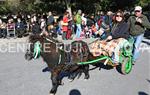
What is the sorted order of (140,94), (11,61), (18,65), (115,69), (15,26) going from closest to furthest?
(140,94) → (115,69) → (18,65) → (11,61) → (15,26)

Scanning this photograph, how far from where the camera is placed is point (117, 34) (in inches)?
403

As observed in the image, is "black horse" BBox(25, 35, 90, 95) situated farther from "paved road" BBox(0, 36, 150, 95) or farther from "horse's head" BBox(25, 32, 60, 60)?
"paved road" BBox(0, 36, 150, 95)

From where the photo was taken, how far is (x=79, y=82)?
948 centimetres

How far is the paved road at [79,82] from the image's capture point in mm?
8511

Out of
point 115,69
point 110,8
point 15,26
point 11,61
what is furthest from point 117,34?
point 110,8

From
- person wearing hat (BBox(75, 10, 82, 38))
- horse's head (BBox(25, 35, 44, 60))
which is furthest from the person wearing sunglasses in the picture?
person wearing hat (BBox(75, 10, 82, 38))

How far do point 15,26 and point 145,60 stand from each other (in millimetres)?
13147

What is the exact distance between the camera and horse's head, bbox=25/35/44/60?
8000 mm

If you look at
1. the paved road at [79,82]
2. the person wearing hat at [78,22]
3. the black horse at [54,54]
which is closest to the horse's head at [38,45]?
the black horse at [54,54]

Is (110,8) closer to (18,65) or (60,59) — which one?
(18,65)

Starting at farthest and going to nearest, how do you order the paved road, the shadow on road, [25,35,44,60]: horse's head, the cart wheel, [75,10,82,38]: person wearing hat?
[75,10,82,38]: person wearing hat < the cart wheel < the paved road < the shadow on road < [25,35,44,60]: horse's head

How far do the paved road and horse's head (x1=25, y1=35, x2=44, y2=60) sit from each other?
951 mm

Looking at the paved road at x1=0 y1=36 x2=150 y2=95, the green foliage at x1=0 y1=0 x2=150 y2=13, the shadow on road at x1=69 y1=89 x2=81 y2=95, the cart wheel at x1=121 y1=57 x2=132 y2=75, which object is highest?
the green foliage at x1=0 y1=0 x2=150 y2=13

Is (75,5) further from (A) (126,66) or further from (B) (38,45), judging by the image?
(B) (38,45)
